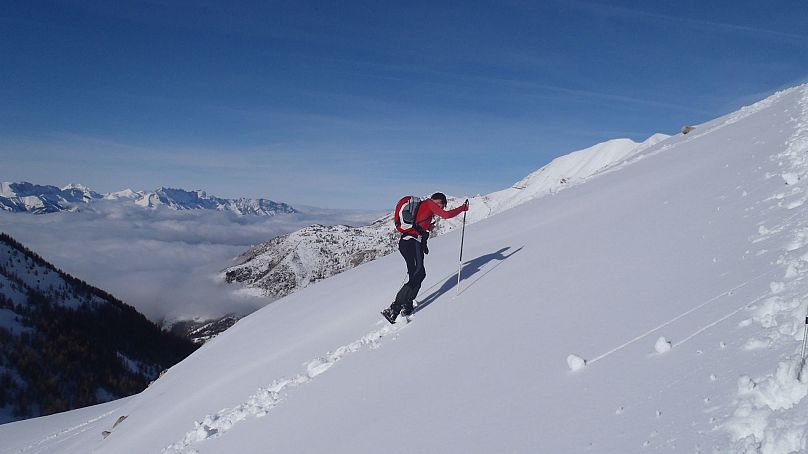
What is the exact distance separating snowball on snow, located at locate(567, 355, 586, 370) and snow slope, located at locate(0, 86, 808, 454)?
90 millimetres

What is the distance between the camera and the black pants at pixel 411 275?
36.1ft

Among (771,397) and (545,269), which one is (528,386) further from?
(545,269)

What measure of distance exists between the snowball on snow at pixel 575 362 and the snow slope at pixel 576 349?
90mm

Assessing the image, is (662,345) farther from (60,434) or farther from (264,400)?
(60,434)

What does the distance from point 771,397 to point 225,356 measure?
1511cm

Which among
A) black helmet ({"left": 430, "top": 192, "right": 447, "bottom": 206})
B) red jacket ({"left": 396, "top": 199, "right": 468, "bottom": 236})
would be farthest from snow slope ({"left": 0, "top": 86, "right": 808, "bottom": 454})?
black helmet ({"left": 430, "top": 192, "right": 447, "bottom": 206})

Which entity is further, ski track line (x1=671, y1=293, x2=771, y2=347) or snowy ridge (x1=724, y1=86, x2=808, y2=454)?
ski track line (x1=671, y1=293, x2=771, y2=347)

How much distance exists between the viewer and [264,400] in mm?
9766

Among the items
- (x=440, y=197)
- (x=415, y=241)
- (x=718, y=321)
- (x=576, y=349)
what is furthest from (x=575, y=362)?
(x=440, y=197)

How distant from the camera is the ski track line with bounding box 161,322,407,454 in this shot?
9406 millimetres

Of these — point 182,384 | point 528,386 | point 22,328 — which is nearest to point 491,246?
point 528,386

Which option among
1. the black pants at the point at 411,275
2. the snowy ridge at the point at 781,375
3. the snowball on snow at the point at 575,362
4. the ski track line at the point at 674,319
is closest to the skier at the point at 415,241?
the black pants at the point at 411,275

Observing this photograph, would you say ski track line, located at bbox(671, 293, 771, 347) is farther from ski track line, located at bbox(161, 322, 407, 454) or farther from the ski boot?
the ski boot

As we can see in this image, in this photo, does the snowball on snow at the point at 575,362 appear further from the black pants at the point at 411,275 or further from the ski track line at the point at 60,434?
the ski track line at the point at 60,434
